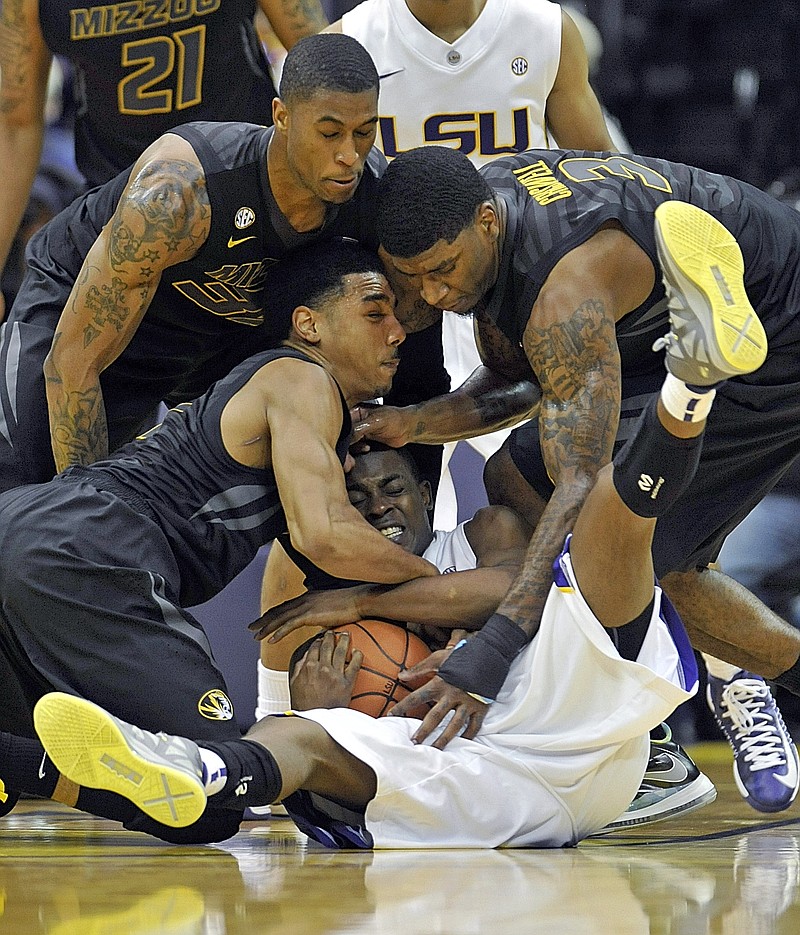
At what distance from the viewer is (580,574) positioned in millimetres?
3035

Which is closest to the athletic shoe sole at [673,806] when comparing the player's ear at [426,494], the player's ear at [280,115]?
the player's ear at [426,494]

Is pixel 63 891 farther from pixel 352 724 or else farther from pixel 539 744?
pixel 539 744

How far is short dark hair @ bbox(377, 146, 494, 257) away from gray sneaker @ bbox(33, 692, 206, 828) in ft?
4.41

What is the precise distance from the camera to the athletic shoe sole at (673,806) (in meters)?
3.64

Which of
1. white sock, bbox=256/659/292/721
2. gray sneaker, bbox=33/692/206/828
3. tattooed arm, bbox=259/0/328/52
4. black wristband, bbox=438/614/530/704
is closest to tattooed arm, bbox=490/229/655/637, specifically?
black wristband, bbox=438/614/530/704

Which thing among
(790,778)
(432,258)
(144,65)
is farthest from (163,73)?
(790,778)

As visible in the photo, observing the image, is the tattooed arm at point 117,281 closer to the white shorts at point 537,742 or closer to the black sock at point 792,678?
the white shorts at point 537,742

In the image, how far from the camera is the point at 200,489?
11.2ft

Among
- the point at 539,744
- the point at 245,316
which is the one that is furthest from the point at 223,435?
the point at 539,744

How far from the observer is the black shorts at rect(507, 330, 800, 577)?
12.0 feet

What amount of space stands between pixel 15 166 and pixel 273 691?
5.69ft

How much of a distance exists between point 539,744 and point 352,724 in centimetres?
40

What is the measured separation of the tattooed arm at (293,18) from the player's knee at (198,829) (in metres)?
2.27

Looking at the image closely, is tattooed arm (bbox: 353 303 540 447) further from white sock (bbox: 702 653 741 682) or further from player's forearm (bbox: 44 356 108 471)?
white sock (bbox: 702 653 741 682)
